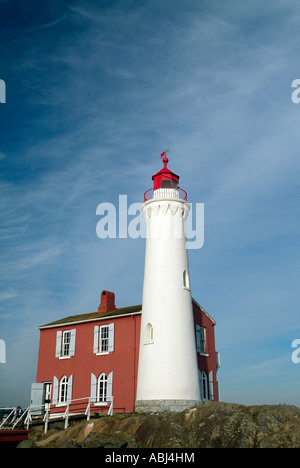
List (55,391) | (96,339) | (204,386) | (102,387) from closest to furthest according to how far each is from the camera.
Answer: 1. (102,387)
2. (204,386)
3. (96,339)
4. (55,391)

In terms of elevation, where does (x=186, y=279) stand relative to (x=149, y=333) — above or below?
above

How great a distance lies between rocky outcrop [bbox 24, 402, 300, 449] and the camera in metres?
14.5

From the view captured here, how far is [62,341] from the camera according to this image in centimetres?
2684

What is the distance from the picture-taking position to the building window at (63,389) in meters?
25.5

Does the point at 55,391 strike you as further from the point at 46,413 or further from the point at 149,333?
the point at 149,333

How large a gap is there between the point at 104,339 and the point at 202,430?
10.5 meters

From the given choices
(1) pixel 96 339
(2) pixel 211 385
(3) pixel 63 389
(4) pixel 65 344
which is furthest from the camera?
(4) pixel 65 344

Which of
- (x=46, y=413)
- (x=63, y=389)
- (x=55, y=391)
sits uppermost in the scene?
(x=63, y=389)

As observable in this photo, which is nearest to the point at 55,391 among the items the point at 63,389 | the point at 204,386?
the point at 63,389

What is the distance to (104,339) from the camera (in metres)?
25.0

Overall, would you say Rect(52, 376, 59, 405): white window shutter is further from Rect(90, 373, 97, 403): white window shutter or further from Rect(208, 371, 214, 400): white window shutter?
Rect(208, 371, 214, 400): white window shutter

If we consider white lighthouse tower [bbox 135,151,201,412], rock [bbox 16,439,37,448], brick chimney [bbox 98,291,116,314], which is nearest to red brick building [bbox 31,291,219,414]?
brick chimney [bbox 98,291,116,314]
